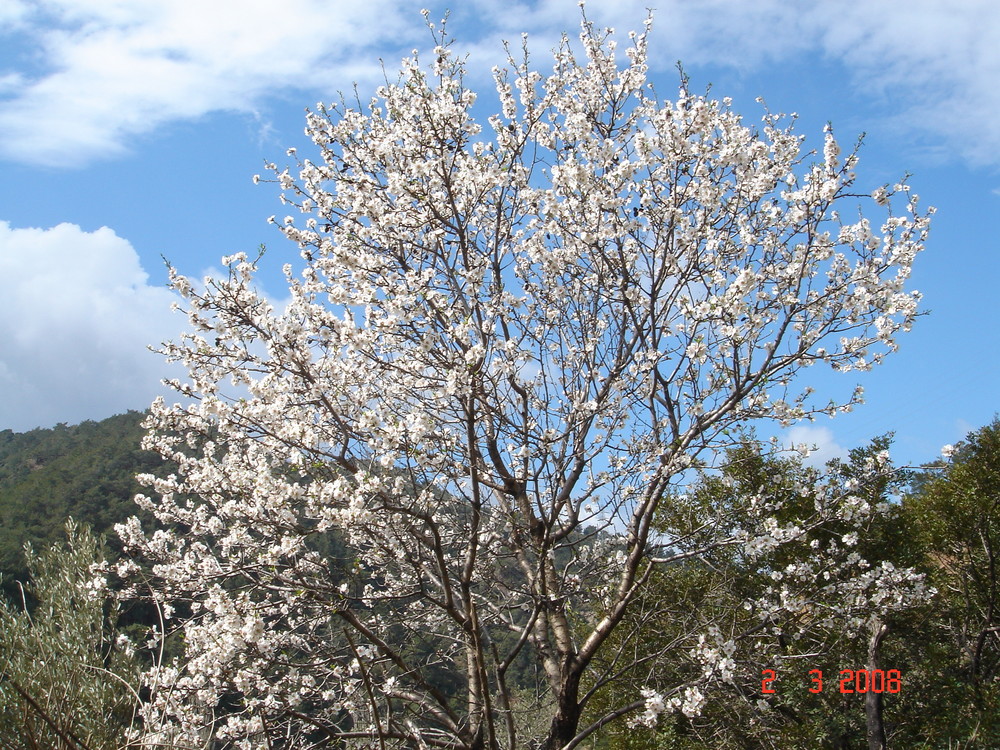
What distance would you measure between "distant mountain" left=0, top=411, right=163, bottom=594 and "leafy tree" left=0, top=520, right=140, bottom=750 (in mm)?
12549

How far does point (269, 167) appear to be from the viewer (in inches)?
258

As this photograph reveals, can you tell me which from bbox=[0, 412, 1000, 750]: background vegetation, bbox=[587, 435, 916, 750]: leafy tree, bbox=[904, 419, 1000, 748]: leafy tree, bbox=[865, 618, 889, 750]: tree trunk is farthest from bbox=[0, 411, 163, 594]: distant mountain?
bbox=[904, 419, 1000, 748]: leafy tree

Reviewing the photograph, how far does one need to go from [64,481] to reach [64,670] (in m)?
28.9

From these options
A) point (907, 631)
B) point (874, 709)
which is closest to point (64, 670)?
point (874, 709)

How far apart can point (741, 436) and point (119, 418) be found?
41047 mm

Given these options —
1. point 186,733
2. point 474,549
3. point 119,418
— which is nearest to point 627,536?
point 474,549

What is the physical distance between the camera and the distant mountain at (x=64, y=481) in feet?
68.2

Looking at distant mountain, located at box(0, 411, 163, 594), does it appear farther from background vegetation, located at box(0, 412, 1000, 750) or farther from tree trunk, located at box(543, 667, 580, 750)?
tree trunk, located at box(543, 667, 580, 750)

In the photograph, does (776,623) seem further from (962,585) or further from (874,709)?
(962,585)

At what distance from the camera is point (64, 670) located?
3.02 m

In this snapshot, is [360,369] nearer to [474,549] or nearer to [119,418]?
[474,549]

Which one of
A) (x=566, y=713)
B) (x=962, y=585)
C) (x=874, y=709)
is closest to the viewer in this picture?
(x=566, y=713)

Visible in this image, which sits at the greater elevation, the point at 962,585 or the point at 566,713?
the point at 962,585

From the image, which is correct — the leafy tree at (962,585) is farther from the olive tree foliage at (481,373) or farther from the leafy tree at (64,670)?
the leafy tree at (64,670)
